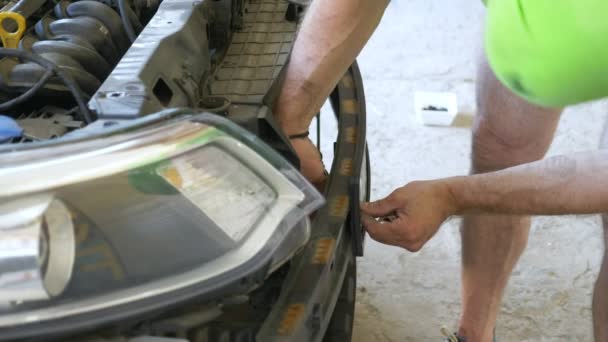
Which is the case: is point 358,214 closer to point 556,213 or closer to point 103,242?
point 556,213

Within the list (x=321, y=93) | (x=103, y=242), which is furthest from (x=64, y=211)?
(x=321, y=93)

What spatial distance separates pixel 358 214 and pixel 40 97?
1.59 feet

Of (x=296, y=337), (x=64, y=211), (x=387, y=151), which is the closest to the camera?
(x=64, y=211)

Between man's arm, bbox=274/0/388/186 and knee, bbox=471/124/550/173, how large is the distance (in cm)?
40

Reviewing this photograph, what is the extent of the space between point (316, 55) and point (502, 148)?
481mm

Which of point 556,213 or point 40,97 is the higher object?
point 40,97

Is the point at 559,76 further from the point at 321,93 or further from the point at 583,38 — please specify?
the point at 321,93

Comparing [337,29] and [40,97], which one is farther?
[337,29]

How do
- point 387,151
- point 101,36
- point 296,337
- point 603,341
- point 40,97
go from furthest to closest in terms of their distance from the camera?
1. point 387,151
2. point 603,341
3. point 101,36
4. point 40,97
5. point 296,337

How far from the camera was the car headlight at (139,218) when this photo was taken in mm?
687

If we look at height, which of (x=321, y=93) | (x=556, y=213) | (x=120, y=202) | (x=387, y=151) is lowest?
(x=387, y=151)

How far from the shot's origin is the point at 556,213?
1074 mm

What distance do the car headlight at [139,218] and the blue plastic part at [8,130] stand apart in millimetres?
147

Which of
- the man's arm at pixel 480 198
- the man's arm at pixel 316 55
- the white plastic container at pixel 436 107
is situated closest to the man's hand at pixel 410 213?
the man's arm at pixel 480 198
